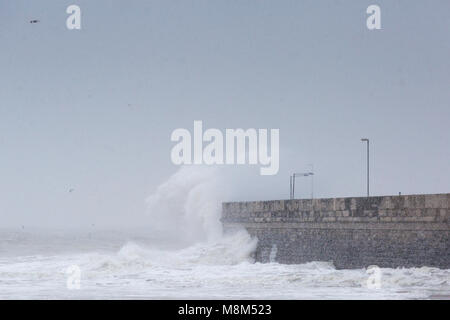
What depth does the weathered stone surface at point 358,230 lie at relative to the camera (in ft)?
62.3

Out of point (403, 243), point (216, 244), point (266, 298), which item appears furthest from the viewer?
point (216, 244)

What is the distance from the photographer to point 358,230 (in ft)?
70.6

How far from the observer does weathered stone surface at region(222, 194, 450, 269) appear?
19.0 metres

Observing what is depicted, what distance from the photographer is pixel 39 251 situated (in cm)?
5075

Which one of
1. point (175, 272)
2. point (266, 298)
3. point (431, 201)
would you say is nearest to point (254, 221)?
point (175, 272)

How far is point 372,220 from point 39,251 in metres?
33.8

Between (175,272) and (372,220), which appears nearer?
(372,220)

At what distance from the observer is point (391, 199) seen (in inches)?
798

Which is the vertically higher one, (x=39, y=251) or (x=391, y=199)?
(x=391, y=199)

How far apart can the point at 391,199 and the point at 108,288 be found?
7.35m

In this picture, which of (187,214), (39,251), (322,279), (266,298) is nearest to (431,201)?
(322,279)
